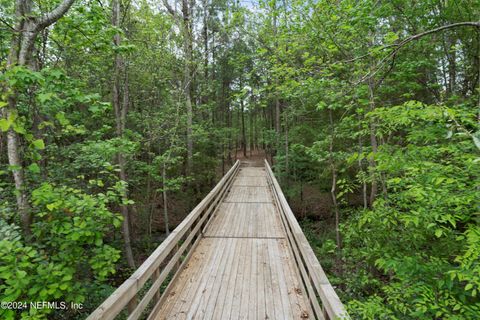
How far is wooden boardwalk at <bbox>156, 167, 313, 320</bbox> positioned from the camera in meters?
2.71

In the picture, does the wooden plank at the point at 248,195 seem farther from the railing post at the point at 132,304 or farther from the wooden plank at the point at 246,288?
the railing post at the point at 132,304

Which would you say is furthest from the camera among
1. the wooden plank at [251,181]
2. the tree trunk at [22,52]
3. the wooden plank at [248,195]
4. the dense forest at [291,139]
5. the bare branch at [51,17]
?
the wooden plank at [251,181]

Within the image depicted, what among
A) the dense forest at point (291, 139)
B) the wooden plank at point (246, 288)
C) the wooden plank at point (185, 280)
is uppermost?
the dense forest at point (291, 139)

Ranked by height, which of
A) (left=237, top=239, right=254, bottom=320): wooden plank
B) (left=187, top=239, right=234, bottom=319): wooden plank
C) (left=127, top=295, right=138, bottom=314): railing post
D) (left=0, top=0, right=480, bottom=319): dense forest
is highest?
(left=0, top=0, right=480, bottom=319): dense forest

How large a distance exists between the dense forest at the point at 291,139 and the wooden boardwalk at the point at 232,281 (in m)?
0.46

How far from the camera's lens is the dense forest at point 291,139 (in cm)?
232

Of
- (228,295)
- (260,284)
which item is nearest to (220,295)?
(228,295)

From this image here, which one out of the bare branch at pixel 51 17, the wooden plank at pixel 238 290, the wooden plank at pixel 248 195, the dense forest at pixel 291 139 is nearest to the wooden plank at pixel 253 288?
the wooden plank at pixel 238 290

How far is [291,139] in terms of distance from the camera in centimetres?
1368

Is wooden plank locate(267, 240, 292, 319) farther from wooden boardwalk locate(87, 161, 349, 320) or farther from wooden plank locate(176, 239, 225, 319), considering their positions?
wooden plank locate(176, 239, 225, 319)

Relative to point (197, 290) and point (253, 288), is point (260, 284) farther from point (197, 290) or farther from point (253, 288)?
point (197, 290)

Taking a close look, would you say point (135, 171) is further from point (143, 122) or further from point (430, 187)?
point (430, 187)

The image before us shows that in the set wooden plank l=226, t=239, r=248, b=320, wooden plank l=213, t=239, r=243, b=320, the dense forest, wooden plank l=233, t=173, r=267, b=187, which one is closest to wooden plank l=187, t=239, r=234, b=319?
wooden plank l=213, t=239, r=243, b=320

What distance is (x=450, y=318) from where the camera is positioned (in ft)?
5.70
